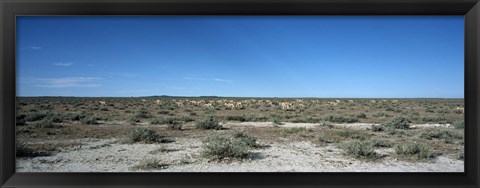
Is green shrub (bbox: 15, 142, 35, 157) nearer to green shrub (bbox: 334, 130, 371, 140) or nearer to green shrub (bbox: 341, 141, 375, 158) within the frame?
green shrub (bbox: 341, 141, 375, 158)

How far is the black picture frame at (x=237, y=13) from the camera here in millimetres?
1479

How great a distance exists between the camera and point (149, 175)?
5.10 feet

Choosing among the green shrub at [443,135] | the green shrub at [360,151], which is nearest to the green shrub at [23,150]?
the green shrub at [360,151]

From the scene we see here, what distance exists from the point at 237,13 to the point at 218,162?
45.2 inches

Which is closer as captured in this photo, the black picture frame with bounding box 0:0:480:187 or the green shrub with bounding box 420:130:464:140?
the black picture frame with bounding box 0:0:480:187

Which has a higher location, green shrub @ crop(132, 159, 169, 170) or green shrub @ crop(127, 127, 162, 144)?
green shrub @ crop(127, 127, 162, 144)

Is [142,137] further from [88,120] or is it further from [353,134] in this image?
[353,134]

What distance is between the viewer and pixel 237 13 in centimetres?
152

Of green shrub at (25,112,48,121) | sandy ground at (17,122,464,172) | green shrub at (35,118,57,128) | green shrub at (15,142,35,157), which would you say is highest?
green shrub at (25,112,48,121)

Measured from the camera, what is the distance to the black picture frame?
1479 millimetres

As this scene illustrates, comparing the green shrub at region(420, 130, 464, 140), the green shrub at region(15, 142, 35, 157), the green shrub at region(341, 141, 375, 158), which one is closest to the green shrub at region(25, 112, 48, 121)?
the green shrub at region(15, 142, 35, 157)

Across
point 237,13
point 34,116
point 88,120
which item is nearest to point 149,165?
point 237,13

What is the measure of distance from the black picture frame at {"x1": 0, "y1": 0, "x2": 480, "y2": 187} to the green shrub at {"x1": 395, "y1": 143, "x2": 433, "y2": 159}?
0.70 metres

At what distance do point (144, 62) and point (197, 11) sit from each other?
6.88 feet
